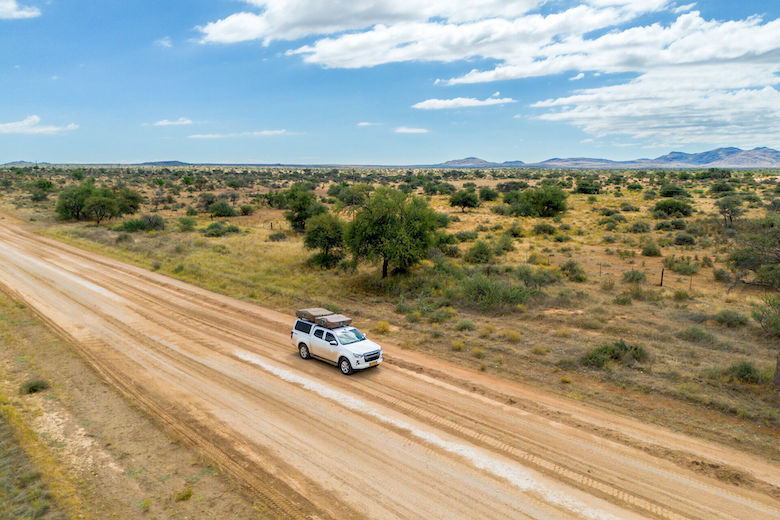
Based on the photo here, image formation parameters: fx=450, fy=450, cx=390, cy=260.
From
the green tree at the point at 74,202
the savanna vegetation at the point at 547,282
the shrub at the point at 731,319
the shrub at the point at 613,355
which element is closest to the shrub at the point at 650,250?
the savanna vegetation at the point at 547,282

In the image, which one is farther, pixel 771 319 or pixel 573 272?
pixel 573 272

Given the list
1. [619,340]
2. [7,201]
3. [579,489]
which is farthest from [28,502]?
[7,201]

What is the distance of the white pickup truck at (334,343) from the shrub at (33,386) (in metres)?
7.96

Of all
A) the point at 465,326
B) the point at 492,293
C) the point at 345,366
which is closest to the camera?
the point at 345,366

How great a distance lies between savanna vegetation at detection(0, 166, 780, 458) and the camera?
14383 millimetres

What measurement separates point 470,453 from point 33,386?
13.4 m

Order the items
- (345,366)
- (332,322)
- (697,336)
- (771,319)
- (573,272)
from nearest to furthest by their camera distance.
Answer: (345,366), (332,322), (771,319), (697,336), (573,272)

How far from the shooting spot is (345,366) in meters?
15.6

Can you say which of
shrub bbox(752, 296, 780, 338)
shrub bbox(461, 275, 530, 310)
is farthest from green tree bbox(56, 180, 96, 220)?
shrub bbox(752, 296, 780, 338)

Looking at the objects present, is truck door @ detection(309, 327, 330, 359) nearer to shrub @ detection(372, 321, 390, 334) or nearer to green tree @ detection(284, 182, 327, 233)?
shrub @ detection(372, 321, 390, 334)

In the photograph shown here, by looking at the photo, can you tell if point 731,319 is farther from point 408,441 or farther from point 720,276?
point 408,441

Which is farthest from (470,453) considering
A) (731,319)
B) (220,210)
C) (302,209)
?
(220,210)

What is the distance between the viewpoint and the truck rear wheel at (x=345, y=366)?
15.5 meters

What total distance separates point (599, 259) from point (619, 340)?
18.0 m
